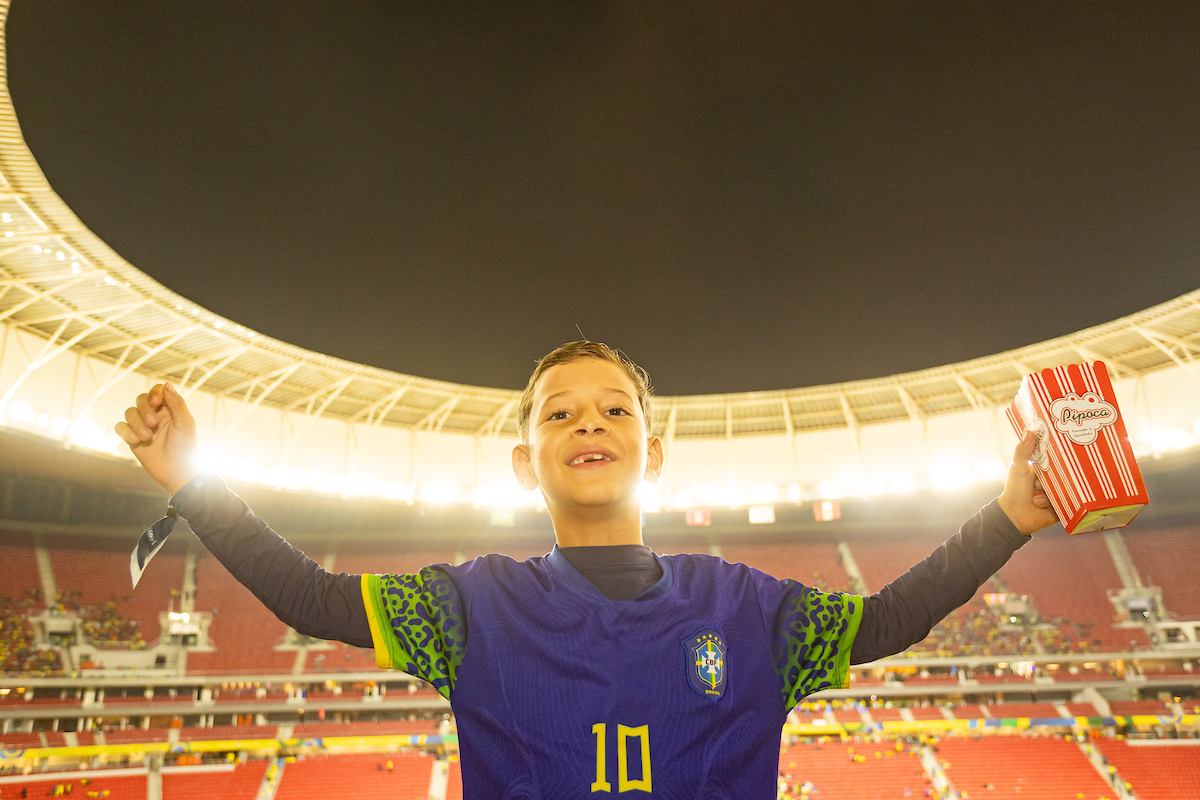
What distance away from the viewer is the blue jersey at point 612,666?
5.47 ft

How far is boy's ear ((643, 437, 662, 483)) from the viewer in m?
2.47

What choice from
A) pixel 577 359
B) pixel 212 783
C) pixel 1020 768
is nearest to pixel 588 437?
pixel 577 359

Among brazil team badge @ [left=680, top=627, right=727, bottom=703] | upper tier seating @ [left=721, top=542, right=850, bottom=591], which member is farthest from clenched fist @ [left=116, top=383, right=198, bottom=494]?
upper tier seating @ [left=721, top=542, right=850, bottom=591]

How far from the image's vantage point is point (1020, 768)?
26453 mm

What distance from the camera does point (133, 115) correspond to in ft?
30.2

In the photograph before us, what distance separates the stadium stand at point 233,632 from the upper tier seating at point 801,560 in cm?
2185

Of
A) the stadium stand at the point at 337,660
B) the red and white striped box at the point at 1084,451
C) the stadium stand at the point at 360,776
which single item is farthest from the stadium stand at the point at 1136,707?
the red and white striped box at the point at 1084,451

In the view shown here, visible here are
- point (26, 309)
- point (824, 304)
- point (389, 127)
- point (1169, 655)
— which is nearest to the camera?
point (389, 127)

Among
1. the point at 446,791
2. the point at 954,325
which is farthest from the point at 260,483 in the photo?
the point at 954,325

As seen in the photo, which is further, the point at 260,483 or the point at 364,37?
the point at 260,483

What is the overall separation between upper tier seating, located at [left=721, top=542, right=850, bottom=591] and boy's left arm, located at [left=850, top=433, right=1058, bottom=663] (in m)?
35.0

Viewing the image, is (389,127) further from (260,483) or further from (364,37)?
(260,483)

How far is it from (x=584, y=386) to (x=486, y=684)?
907 millimetres

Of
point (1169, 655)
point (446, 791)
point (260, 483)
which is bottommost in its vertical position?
point (446, 791)
